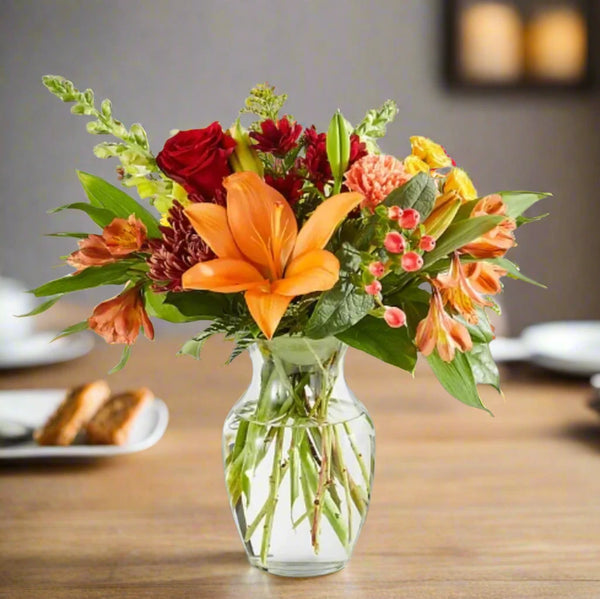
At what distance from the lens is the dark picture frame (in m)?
3.34

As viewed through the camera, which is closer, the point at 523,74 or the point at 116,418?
the point at 116,418

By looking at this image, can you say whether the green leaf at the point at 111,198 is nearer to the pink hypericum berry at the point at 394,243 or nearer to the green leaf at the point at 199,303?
the green leaf at the point at 199,303

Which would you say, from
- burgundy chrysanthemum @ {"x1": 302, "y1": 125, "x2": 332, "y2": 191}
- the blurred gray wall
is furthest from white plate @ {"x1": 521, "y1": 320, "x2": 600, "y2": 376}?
the blurred gray wall

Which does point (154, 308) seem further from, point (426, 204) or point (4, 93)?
point (4, 93)

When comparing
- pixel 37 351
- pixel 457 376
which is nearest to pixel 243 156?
pixel 457 376

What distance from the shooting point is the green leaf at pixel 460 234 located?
2.12 feet

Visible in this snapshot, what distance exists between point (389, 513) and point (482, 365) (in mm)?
282

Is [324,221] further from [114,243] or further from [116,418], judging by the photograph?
[116,418]

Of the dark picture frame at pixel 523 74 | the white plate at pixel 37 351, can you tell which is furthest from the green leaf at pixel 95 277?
the dark picture frame at pixel 523 74

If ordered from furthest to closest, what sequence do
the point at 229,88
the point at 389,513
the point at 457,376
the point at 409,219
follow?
the point at 229,88
the point at 389,513
the point at 457,376
the point at 409,219

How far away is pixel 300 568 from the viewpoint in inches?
31.6

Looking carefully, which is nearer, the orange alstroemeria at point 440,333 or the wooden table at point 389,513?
the orange alstroemeria at point 440,333

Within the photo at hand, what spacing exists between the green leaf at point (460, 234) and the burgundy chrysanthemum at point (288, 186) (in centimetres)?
11

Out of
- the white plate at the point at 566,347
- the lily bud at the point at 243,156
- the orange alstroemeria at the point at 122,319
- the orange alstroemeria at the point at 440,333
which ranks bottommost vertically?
the white plate at the point at 566,347
